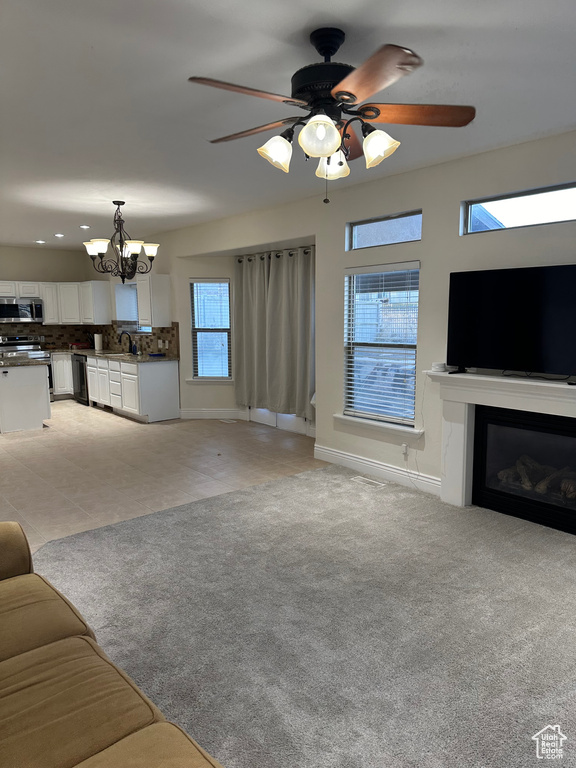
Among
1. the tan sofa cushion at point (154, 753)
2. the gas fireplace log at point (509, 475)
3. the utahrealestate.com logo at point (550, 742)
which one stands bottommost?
the utahrealestate.com logo at point (550, 742)

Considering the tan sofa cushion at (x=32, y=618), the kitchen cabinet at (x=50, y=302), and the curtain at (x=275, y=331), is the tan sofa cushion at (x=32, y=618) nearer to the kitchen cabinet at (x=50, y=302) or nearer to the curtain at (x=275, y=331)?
the curtain at (x=275, y=331)

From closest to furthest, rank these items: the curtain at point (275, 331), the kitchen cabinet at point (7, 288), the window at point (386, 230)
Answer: the window at point (386, 230) < the curtain at point (275, 331) < the kitchen cabinet at point (7, 288)

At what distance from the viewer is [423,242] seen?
434 cm


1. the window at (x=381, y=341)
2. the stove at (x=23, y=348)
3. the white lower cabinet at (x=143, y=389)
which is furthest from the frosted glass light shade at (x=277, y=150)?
the stove at (x=23, y=348)

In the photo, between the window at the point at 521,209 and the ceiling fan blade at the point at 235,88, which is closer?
the ceiling fan blade at the point at 235,88

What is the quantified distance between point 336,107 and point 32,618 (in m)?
2.22

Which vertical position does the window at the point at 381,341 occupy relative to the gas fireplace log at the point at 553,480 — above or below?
above

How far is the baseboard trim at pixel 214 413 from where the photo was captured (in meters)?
7.68

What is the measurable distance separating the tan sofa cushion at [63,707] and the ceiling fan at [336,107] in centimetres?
188

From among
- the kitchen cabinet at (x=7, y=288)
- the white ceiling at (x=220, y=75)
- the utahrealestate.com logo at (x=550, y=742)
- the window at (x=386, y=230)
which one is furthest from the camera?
the kitchen cabinet at (x=7, y=288)

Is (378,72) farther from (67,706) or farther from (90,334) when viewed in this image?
(90,334)

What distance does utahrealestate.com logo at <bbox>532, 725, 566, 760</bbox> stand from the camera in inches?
71.0

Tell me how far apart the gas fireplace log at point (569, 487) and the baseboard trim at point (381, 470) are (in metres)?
1.01

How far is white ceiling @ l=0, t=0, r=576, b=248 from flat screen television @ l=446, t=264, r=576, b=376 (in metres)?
0.95
